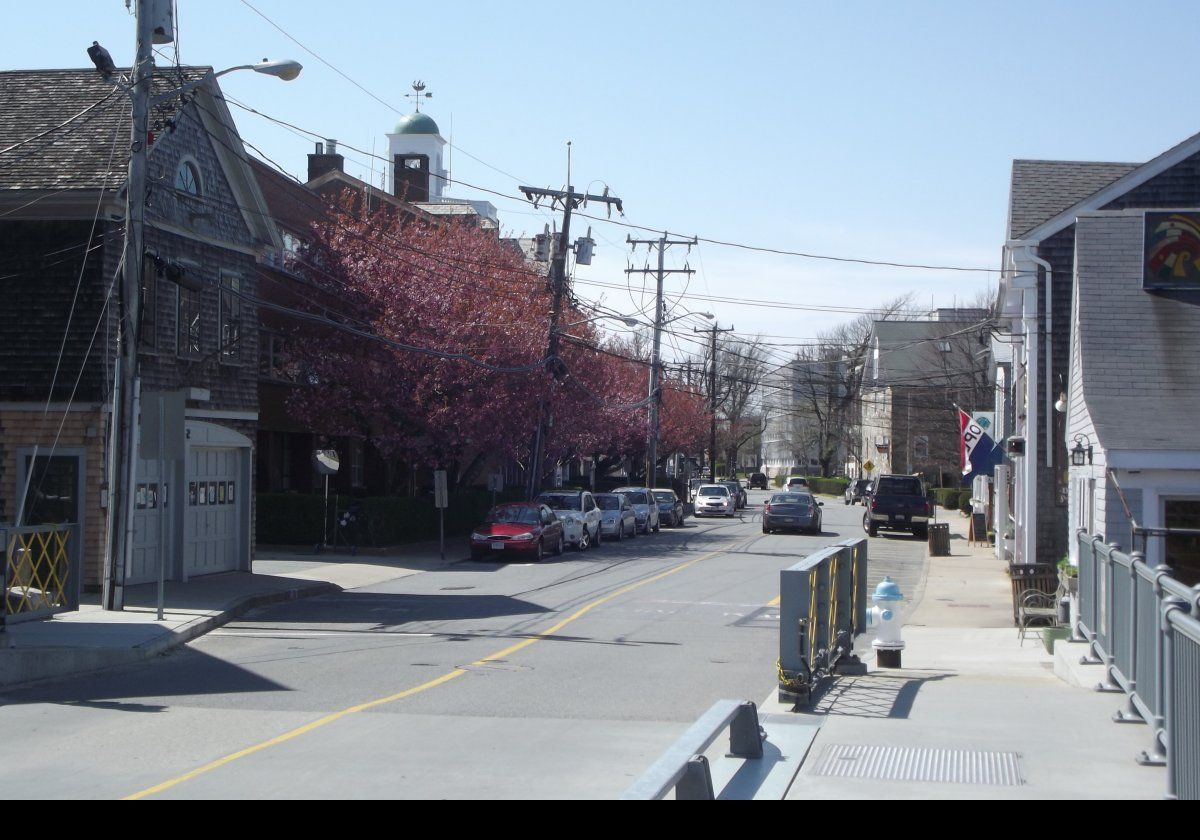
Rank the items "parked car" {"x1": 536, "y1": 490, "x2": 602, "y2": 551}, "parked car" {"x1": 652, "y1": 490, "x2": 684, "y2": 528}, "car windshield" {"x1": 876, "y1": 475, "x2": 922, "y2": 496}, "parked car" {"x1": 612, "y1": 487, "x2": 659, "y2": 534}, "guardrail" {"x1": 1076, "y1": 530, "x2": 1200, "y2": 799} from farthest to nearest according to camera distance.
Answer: "parked car" {"x1": 652, "y1": 490, "x2": 684, "y2": 528}, "parked car" {"x1": 612, "y1": 487, "x2": 659, "y2": 534}, "car windshield" {"x1": 876, "y1": 475, "x2": 922, "y2": 496}, "parked car" {"x1": 536, "y1": 490, "x2": 602, "y2": 551}, "guardrail" {"x1": 1076, "y1": 530, "x2": 1200, "y2": 799}

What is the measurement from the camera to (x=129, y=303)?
1792cm

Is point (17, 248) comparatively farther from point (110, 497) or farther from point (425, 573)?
point (425, 573)

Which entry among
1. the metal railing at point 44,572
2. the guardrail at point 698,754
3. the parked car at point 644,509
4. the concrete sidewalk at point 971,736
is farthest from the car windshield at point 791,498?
the guardrail at point 698,754

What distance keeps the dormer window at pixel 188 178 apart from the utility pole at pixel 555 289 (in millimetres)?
13952

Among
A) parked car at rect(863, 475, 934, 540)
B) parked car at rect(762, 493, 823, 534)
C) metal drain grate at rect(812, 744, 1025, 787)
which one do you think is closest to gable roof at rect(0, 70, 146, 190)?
metal drain grate at rect(812, 744, 1025, 787)

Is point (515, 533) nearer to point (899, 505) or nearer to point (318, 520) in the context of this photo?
point (318, 520)

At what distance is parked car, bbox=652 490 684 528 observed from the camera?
48.7 m

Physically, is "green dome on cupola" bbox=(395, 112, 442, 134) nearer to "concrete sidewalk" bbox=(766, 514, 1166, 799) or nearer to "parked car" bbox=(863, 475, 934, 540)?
"parked car" bbox=(863, 475, 934, 540)

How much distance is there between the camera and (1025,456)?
83.7ft

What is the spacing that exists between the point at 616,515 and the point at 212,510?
Result: 1836 cm

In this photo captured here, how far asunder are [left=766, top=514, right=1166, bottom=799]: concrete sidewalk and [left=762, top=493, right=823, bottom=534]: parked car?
86.8 feet

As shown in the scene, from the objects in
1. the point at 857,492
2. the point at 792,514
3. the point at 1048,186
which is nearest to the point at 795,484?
the point at 857,492

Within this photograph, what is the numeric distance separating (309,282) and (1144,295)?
22.4m
